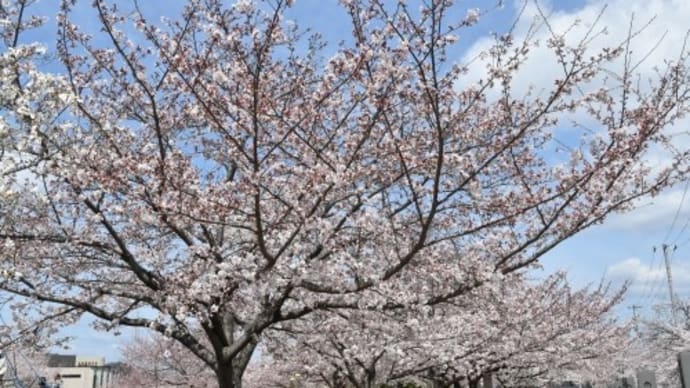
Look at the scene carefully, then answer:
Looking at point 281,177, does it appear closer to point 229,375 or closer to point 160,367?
point 229,375

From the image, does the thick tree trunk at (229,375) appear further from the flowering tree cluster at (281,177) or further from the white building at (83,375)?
the white building at (83,375)

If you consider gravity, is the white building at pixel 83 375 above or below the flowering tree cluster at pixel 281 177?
above

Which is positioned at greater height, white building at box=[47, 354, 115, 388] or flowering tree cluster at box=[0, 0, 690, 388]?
white building at box=[47, 354, 115, 388]

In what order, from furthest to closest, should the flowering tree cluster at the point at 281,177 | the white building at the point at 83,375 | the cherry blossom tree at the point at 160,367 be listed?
the white building at the point at 83,375 → the cherry blossom tree at the point at 160,367 → the flowering tree cluster at the point at 281,177

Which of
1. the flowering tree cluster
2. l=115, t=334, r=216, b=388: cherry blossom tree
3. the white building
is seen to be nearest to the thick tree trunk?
the flowering tree cluster

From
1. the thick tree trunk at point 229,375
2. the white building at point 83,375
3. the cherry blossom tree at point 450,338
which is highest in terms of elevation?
the white building at point 83,375

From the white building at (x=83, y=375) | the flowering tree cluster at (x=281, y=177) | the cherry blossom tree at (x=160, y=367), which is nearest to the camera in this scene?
the flowering tree cluster at (x=281, y=177)

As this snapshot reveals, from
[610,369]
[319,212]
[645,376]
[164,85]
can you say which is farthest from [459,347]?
[610,369]

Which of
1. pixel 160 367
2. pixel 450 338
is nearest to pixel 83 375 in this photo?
pixel 160 367

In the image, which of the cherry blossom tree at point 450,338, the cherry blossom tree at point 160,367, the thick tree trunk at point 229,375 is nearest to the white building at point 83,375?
the cherry blossom tree at point 160,367

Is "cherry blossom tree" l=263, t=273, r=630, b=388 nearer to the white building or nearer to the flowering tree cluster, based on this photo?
the flowering tree cluster

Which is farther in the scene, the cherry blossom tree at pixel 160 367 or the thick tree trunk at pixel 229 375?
the cherry blossom tree at pixel 160 367

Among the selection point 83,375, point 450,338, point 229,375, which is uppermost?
point 83,375

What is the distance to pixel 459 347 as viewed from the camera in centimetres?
1262
